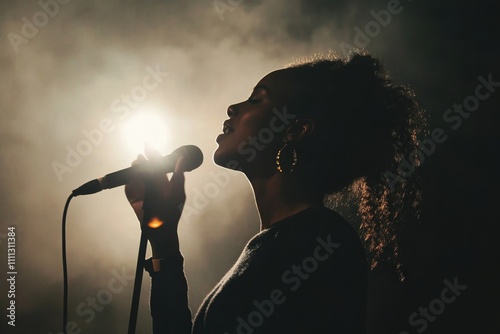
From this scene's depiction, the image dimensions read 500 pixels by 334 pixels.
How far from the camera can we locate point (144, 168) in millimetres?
1323

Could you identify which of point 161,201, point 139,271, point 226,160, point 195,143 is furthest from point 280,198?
point 195,143

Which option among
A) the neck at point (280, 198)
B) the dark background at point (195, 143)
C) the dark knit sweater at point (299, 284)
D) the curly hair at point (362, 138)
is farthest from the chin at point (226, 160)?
the dark background at point (195, 143)

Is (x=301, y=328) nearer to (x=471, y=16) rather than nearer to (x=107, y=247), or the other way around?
(x=471, y=16)

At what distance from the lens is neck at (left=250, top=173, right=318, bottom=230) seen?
4.60 feet

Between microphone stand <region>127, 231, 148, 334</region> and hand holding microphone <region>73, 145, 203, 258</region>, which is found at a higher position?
hand holding microphone <region>73, 145, 203, 258</region>

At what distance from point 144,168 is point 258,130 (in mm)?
432

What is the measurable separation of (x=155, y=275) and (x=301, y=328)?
0.69 meters

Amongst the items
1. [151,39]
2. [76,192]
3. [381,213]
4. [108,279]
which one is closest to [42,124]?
[151,39]

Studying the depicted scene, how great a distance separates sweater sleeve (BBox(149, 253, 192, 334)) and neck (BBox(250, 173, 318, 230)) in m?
0.38

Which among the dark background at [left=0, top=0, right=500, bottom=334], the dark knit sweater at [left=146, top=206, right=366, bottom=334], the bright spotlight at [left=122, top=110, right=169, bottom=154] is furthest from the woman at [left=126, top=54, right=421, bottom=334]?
the bright spotlight at [left=122, top=110, right=169, bottom=154]

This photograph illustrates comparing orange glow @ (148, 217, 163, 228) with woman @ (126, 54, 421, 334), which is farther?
orange glow @ (148, 217, 163, 228)

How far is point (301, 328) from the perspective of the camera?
41.1 inches

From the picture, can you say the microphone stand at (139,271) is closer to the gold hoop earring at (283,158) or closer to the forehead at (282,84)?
the gold hoop earring at (283,158)

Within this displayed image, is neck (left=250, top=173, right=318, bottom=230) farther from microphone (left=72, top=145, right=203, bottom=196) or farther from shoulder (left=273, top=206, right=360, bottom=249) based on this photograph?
microphone (left=72, top=145, right=203, bottom=196)
